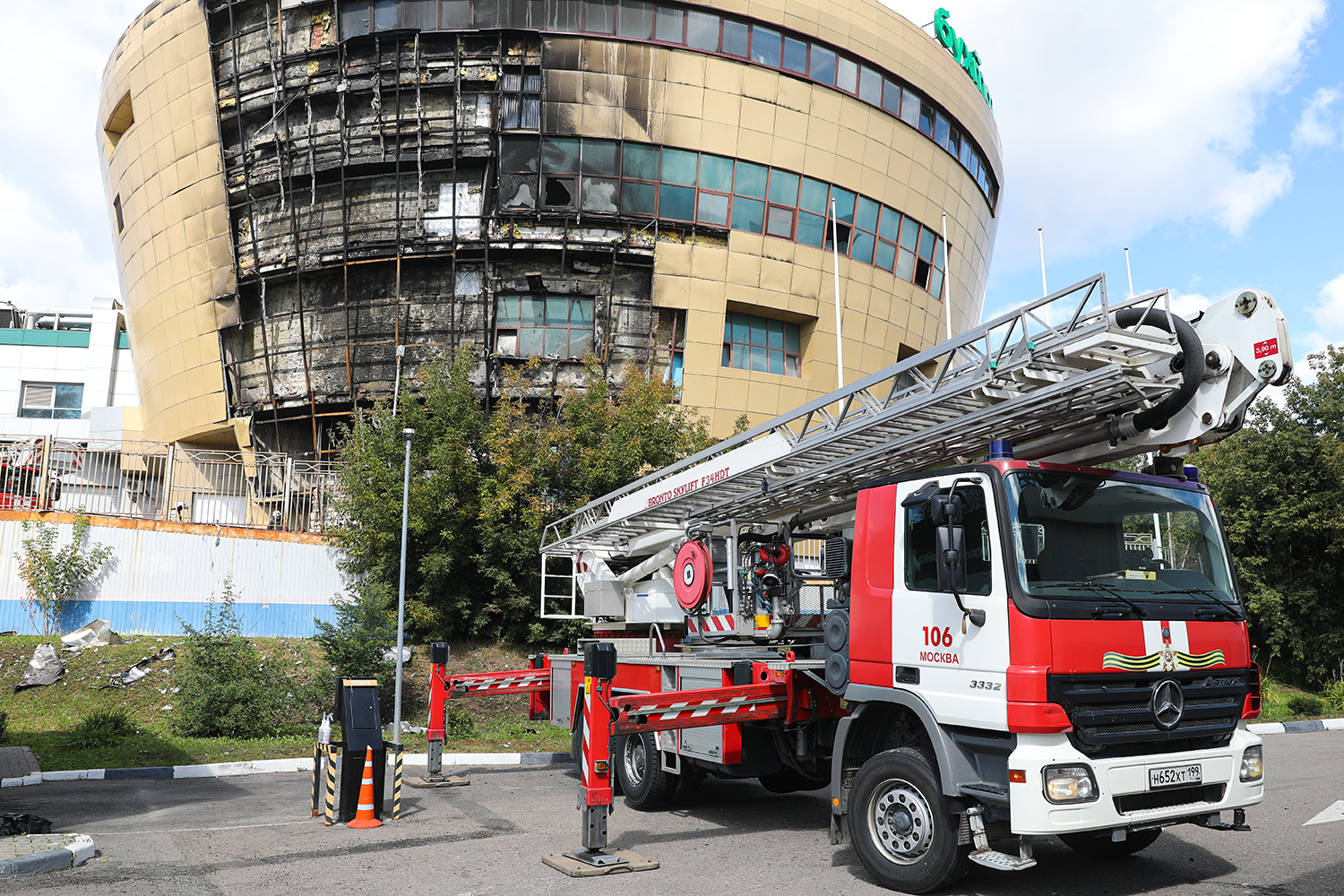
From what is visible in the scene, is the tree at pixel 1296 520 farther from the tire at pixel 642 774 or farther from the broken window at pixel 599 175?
the tire at pixel 642 774

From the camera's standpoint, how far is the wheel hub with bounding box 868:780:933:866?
5.97 meters

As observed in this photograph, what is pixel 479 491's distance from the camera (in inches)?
829

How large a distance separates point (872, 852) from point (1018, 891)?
38.3 inches

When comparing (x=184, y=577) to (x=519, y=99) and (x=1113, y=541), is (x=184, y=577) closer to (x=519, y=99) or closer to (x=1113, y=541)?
(x=519, y=99)

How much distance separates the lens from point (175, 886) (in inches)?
255

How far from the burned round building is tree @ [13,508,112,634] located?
319 inches

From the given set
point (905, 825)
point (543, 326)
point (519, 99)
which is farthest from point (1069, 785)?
point (519, 99)

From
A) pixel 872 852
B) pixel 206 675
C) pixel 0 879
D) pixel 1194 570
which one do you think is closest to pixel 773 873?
pixel 872 852

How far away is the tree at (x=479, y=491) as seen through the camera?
2075cm

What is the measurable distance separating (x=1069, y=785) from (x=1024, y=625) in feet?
3.03

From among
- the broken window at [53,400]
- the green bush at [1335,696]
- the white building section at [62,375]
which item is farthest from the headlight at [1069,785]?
the broken window at [53,400]

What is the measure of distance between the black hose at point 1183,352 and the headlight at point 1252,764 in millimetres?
2177

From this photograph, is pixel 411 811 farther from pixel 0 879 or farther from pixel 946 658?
pixel 946 658

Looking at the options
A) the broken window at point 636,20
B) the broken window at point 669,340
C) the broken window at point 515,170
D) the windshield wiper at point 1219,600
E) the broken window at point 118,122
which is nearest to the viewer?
the windshield wiper at point 1219,600
